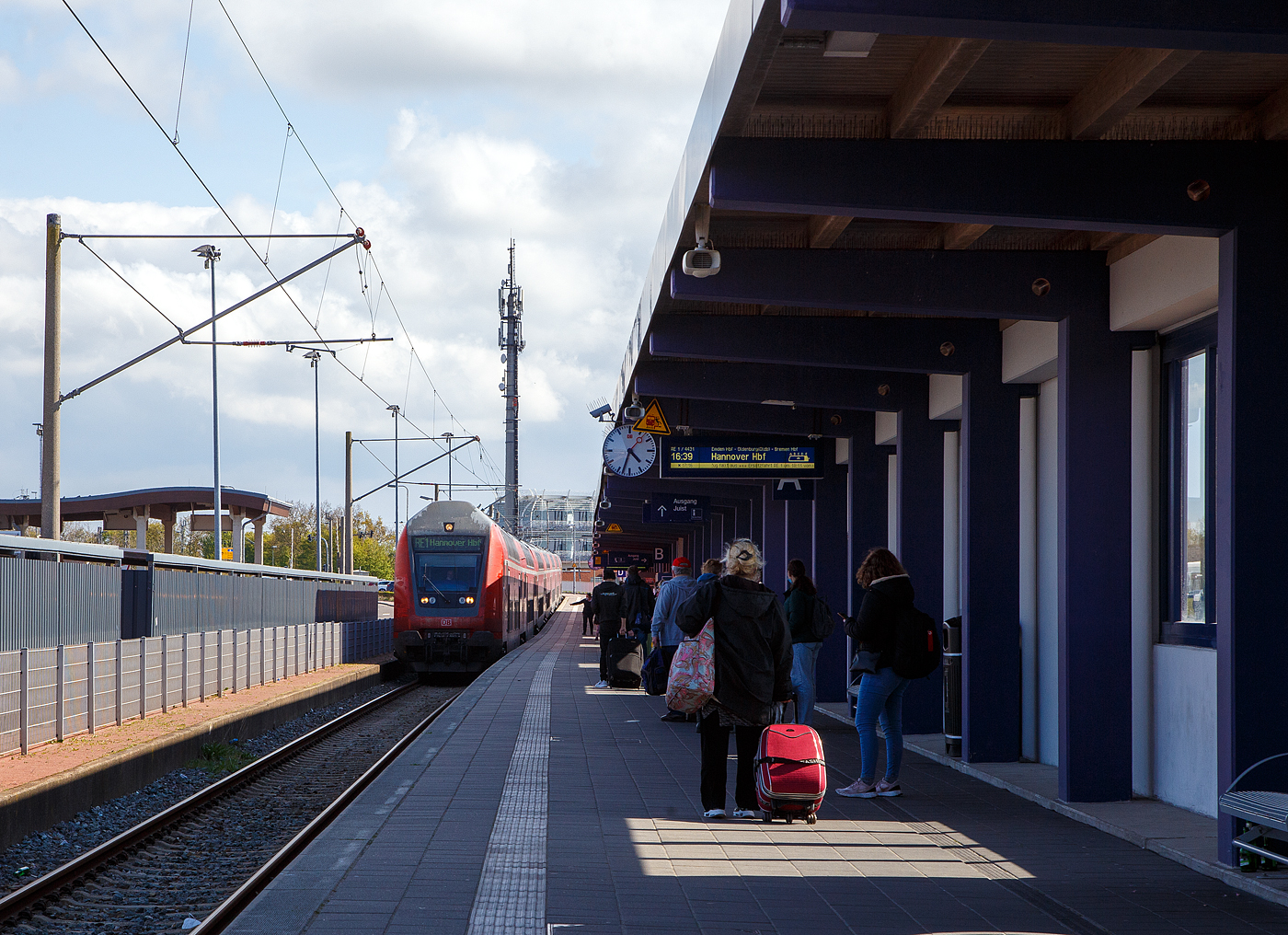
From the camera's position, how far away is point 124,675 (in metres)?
14.8

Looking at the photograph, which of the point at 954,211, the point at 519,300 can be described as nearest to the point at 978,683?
the point at 954,211

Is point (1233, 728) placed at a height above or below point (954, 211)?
below

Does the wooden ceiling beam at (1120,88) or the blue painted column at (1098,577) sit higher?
the wooden ceiling beam at (1120,88)

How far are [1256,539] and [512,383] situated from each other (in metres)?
56.0

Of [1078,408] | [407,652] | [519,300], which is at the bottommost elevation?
[407,652]

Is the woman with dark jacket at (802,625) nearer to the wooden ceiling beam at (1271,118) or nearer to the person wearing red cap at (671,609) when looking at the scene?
the person wearing red cap at (671,609)

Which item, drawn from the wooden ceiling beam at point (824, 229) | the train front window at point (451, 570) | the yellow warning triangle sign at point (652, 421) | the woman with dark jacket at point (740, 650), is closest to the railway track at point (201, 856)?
the woman with dark jacket at point (740, 650)

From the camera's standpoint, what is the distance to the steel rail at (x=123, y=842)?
725 cm

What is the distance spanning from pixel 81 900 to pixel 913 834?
15.5 feet

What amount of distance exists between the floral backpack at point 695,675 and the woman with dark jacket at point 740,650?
0.21ft

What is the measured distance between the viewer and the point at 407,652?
85.6ft

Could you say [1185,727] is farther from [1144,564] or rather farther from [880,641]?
[880,641]

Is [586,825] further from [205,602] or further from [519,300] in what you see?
[519,300]

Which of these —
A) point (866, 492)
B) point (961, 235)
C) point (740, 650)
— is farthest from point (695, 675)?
point (866, 492)
